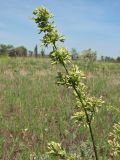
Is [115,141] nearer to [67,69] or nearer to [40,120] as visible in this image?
[67,69]

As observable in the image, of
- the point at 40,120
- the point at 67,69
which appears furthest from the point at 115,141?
the point at 40,120

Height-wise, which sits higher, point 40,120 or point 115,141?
point 115,141

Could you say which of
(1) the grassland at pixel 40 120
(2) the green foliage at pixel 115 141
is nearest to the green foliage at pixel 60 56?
(2) the green foliage at pixel 115 141

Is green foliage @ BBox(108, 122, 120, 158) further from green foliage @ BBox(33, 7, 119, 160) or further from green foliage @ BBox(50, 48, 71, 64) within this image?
green foliage @ BBox(50, 48, 71, 64)

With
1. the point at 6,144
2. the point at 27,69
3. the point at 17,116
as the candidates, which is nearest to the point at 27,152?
the point at 6,144

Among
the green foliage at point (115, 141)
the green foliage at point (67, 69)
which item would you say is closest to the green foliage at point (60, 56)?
the green foliage at point (67, 69)

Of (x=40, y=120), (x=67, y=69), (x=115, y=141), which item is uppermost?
(x=67, y=69)

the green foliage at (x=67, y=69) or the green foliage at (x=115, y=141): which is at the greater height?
the green foliage at (x=67, y=69)

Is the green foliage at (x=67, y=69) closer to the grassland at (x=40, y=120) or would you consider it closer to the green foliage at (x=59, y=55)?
the green foliage at (x=59, y=55)

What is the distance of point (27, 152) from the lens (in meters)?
5.84

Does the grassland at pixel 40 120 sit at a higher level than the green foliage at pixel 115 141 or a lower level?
lower

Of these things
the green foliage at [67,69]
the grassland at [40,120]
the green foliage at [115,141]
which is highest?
the green foliage at [67,69]

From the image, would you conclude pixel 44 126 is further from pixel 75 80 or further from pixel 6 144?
pixel 75 80

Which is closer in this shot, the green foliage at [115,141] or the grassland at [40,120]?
the green foliage at [115,141]
